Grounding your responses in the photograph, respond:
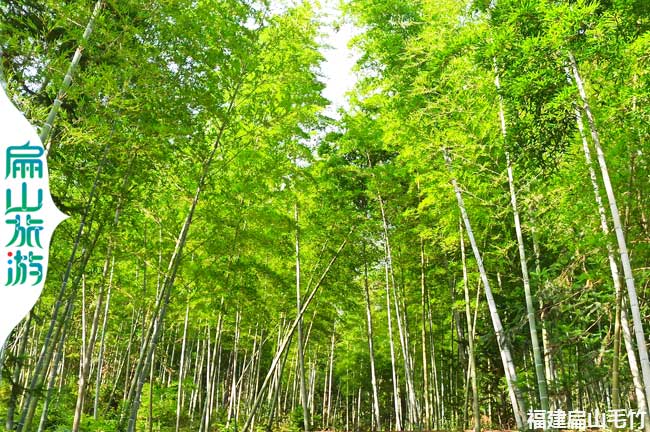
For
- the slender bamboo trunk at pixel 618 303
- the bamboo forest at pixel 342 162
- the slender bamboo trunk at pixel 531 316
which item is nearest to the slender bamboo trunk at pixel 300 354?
the bamboo forest at pixel 342 162

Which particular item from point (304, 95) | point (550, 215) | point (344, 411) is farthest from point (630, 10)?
point (344, 411)

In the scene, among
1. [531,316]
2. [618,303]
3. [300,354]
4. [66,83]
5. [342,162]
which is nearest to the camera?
[66,83]

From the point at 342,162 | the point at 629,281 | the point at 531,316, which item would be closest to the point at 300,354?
the point at 342,162

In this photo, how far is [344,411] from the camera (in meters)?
24.3

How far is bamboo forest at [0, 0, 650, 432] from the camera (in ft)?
12.6

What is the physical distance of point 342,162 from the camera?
886 cm

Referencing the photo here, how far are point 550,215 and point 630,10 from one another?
7.04 ft

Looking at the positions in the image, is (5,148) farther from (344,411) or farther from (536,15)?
(344,411)

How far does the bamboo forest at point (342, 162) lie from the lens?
12.6 feet

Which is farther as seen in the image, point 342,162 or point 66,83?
point 342,162

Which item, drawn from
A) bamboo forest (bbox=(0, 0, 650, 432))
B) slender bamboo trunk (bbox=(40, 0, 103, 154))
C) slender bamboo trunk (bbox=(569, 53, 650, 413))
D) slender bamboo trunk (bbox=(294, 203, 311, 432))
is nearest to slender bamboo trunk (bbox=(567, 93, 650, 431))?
bamboo forest (bbox=(0, 0, 650, 432))

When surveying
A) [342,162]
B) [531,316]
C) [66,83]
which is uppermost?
[342,162]

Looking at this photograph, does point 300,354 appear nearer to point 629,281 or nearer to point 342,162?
point 342,162

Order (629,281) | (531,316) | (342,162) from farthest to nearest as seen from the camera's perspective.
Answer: (342,162) → (531,316) → (629,281)
